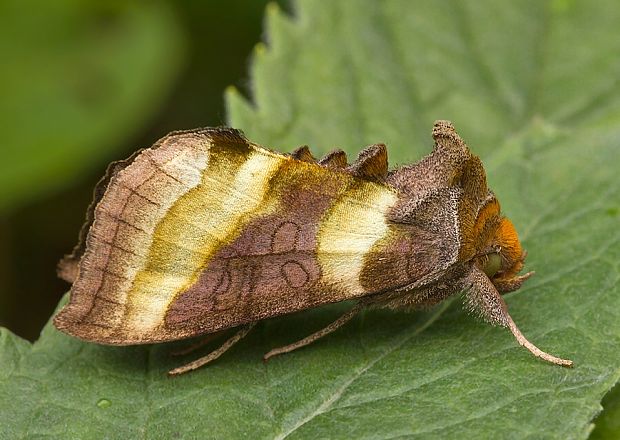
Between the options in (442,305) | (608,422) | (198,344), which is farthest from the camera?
(442,305)

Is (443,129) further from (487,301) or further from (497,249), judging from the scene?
(487,301)

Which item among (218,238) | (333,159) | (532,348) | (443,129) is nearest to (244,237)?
(218,238)

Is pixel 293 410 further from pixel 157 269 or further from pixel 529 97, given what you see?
pixel 529 97

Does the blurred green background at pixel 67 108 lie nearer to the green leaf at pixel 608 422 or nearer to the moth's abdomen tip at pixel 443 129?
the moth's abdomen tip at pixel 443 129

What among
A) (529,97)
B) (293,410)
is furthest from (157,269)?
(529,97)

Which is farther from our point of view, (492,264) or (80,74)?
(80,74)

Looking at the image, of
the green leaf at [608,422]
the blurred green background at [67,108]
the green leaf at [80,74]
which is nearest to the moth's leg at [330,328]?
the green leaf at [608,422]

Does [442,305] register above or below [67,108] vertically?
below

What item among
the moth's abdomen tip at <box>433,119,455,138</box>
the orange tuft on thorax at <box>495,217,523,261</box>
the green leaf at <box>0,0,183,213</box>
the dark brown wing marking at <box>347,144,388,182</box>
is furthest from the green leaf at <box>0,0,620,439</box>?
the green leaf at <box>0,0,183,213</box>
